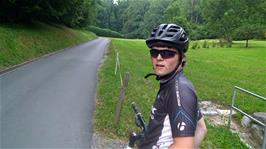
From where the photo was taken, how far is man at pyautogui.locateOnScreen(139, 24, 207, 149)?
1.99 m

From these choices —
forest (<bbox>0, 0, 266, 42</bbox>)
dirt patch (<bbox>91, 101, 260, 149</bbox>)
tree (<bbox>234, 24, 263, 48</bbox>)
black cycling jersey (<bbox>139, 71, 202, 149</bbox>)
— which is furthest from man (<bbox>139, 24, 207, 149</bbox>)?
tree (<bbox>234, 24, 263, 48</bbox>)

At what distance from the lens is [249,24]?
188 ft

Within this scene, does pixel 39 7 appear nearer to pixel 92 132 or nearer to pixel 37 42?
pixel 37 42

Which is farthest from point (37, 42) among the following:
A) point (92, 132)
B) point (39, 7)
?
point (92, 132)

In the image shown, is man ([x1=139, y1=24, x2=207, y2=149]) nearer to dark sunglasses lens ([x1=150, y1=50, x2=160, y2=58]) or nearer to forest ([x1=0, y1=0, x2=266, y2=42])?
dark sunglasses lens ([x1=150, y1=50, x2=160, y2=58])

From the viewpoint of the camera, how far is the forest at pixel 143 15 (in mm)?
26938

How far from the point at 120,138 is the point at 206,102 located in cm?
519

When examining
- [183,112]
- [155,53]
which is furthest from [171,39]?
[183,112]

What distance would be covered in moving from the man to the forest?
40.3 ft

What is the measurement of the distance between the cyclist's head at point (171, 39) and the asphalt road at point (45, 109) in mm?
4426

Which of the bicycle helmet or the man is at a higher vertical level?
the bicycle helmet

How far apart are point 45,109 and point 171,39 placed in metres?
7.01

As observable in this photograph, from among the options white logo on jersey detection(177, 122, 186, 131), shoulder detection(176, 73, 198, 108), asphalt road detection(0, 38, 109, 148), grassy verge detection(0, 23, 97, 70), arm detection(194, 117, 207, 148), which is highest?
shoulder detection(176, 73, 198, 108)

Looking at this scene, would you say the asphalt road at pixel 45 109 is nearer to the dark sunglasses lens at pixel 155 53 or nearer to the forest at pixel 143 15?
the dark sunglasses lens at pixel 155 53
